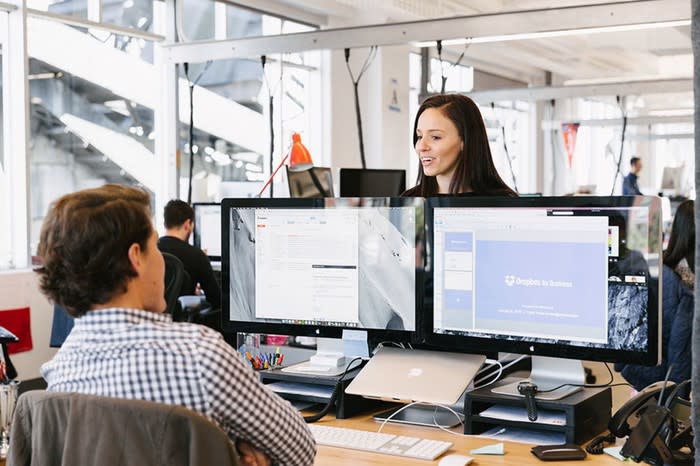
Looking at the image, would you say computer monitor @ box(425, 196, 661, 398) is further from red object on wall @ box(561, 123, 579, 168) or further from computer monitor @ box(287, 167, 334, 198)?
red object on wall @ box(561, 123, 579, 168)

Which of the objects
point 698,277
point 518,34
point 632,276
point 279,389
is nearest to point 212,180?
point 518,34

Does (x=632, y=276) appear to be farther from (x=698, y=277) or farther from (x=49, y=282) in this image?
(x=698, y=277)

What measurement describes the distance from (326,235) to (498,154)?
10078 mm

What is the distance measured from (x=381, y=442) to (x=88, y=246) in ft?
2.53

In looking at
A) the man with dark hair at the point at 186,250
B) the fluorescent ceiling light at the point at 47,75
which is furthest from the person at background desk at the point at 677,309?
the fluorescent ceiling light at the point at 47,75

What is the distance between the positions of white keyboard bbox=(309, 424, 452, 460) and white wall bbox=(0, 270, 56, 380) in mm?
3433

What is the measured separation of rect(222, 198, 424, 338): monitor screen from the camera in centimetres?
194

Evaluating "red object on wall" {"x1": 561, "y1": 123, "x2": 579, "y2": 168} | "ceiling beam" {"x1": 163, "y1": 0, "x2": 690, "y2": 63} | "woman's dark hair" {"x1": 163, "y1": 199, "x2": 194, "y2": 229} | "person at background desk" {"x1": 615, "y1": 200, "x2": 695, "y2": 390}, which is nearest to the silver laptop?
"person at background desk" {"x1": 615, "y1": 200, "x2": 695, "y2": 390}

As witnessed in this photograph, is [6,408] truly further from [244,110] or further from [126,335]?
[244,110]

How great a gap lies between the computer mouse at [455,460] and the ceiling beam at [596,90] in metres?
6.10

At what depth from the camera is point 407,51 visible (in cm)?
838

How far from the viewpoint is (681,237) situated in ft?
10.1

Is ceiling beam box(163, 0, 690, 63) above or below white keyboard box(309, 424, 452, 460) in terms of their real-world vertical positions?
above

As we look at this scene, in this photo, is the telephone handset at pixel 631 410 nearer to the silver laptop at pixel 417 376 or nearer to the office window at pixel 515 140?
the silver laptop at pixel 417 376
